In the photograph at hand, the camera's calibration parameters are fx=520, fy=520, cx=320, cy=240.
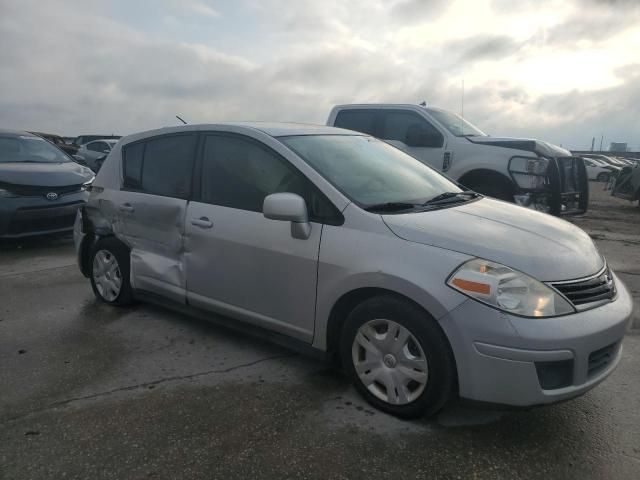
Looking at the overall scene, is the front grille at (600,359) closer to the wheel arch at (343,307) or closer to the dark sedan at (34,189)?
the wheel arch at (343,307)

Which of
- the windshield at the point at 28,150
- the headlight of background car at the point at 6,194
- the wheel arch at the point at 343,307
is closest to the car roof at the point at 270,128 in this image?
the wheel arch at the point at 343,307

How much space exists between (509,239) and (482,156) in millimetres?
5202

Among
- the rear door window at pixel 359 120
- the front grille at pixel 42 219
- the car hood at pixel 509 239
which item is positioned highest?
the rear door window at pixel 359 120

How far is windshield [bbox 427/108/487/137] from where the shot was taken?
8.09 meters

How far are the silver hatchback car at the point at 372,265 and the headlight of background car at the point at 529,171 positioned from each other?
3950 millimetres

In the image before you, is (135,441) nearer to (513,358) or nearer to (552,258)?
(513,358)

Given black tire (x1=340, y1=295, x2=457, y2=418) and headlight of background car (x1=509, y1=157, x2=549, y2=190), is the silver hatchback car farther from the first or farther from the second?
headlight of background car (x1=509, y1=157, x2=549, y2=190)

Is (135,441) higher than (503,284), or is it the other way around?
(503,284)

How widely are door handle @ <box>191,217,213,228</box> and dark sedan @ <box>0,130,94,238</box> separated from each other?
361 cm

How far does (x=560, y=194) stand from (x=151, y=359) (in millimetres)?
6046

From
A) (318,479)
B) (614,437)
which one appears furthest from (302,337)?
(614,437)

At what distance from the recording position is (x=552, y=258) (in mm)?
2656

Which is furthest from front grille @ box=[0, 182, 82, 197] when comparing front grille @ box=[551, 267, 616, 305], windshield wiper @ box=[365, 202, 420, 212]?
front grille @ box=[551, 267, 616, 305]

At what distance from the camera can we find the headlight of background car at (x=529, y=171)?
23.9 feet
